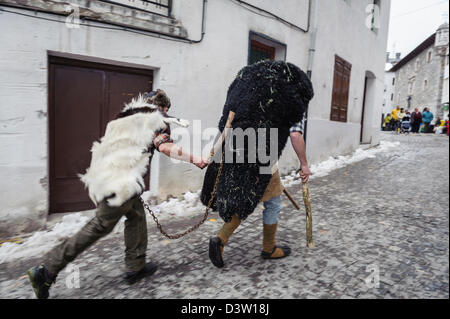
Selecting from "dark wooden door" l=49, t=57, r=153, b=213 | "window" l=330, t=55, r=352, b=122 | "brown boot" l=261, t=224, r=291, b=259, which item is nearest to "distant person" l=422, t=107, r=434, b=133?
"window" l=330, t=55, r=352, b=122

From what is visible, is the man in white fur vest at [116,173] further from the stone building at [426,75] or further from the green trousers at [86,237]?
the stone building at [426,75]

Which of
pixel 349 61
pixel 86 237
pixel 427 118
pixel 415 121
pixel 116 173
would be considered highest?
pixel 349 61

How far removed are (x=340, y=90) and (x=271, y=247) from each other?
25.1ft

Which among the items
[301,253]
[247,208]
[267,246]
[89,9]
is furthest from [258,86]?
[89,9]

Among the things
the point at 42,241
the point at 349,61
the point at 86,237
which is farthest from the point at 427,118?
the point at 86,237

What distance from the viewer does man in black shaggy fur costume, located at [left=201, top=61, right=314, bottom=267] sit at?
248 cm

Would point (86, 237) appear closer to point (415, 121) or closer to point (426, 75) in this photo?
point (415, 121)

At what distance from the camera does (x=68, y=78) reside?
4059mm

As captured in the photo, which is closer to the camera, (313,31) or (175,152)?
(175,152)

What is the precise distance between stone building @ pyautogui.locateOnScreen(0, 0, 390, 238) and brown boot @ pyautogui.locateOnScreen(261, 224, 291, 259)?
2.29m

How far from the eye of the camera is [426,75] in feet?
107

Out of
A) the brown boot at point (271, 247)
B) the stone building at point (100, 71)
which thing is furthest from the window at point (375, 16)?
the brown boot at point (271, 247)

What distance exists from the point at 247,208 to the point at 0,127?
2.81 metres
